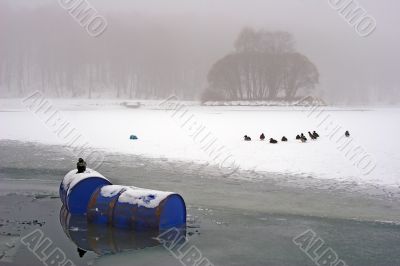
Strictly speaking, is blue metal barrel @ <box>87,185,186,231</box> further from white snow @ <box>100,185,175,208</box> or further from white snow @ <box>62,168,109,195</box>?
white snow @ <box>62,168,109,195</box>

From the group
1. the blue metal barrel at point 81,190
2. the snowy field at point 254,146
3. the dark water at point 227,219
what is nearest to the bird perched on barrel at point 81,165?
the blue metal barrel at point 81,190

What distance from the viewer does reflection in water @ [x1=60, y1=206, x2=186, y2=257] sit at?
28.8 ft

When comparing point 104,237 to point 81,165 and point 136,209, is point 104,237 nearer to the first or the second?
point 136,209

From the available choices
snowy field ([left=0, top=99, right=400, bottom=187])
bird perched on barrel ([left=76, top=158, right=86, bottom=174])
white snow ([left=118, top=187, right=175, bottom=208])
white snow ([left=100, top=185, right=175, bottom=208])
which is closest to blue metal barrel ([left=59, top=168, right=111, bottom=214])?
bird perched on barrel ([left=76, top=158, right=86, bottom=174])

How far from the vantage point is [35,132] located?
103 feet

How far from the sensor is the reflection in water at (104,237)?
878cm

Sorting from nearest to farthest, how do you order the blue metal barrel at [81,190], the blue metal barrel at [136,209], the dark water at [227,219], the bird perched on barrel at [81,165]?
1. the dark water at [227,219]
2. the blue metal barrel at [136,209]
3. the blue metal barrel at [81,190]
4. the bird perched on barrel at [81,165]

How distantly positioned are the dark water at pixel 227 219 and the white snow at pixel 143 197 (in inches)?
24.5

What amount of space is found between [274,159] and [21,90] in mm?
97010

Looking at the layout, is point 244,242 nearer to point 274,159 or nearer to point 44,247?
point 44,247

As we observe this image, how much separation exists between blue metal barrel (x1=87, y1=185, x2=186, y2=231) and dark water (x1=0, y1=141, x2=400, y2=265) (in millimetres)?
300

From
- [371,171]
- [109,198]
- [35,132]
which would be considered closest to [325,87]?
[35,132]

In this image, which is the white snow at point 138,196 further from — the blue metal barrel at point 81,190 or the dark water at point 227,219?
the blue metal barrel at point 81,190

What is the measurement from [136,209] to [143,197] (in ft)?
0.91
